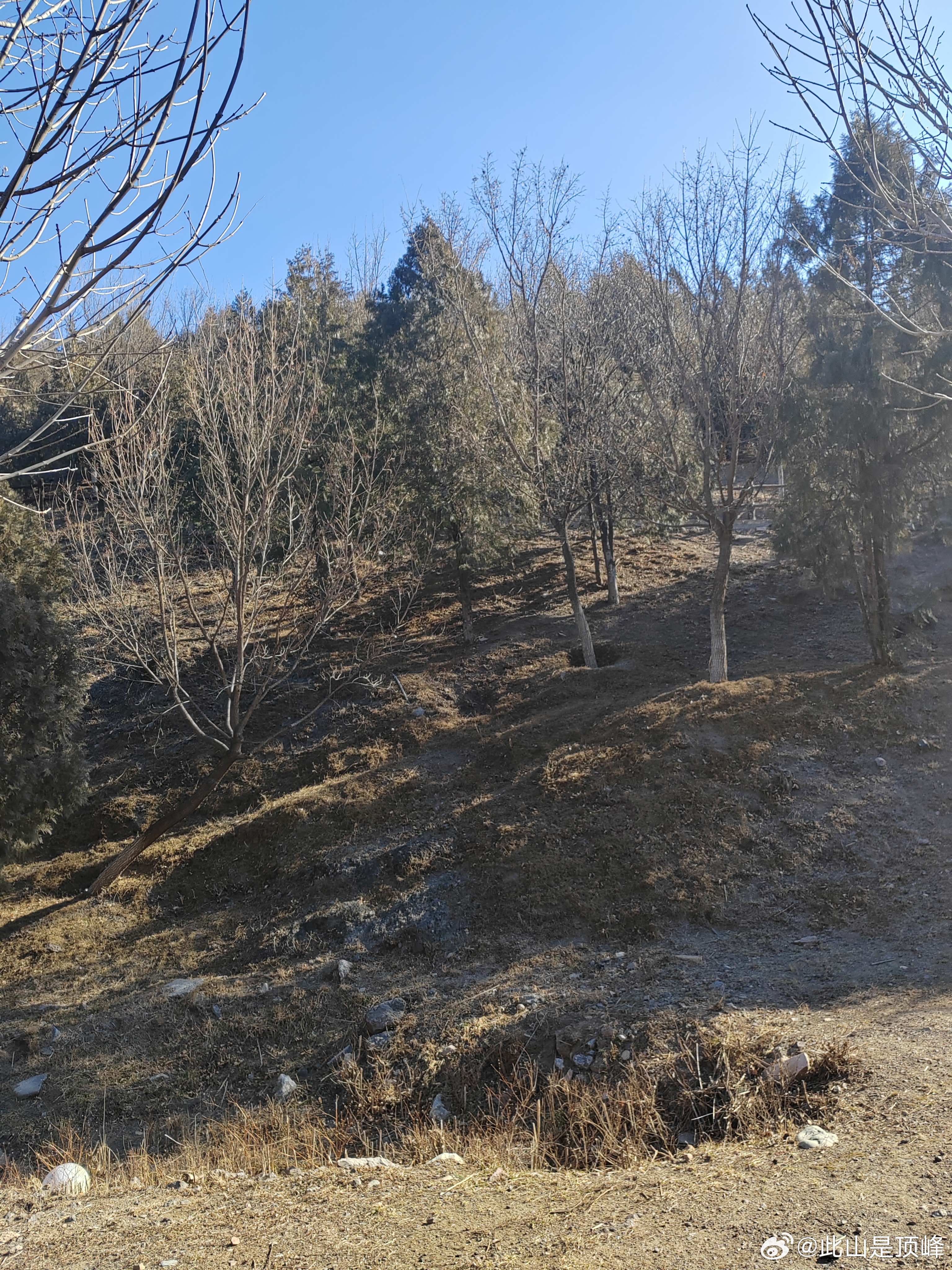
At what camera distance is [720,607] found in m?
10.5

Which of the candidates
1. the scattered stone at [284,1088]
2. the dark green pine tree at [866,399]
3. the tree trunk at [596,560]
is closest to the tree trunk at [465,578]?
the tree trunk at [596,560]

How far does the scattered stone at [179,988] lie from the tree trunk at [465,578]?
8.10 m

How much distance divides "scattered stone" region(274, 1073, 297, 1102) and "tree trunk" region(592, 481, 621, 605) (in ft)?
34.3

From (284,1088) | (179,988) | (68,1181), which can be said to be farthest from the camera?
(179,988)

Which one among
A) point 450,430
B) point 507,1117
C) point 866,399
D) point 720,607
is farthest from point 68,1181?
point 450,430

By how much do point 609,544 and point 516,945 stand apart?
964 cm

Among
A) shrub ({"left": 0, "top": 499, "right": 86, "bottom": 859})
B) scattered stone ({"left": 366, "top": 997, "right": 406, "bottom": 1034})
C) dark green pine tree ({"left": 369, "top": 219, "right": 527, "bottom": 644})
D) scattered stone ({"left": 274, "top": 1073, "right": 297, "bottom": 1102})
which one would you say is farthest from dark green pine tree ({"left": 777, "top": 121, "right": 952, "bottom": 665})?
shrub ({"left": 0, "top": 499, "right": 86, "bottom": 859})

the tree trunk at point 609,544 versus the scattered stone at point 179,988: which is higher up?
the tree trunk at point 609,544

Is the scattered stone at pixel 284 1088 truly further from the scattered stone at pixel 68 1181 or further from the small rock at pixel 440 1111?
the scattered stone at pixel 68 1181

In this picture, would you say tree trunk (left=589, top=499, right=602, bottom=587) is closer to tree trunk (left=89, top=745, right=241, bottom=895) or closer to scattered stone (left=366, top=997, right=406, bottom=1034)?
tree trunk (left=89, top=745, right=241, bottom=895)

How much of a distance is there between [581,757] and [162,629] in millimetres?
4703

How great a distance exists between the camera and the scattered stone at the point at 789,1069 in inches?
176

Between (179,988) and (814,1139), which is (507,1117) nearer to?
(814,1139)

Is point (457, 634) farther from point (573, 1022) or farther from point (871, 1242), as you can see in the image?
point (871, 1242)
